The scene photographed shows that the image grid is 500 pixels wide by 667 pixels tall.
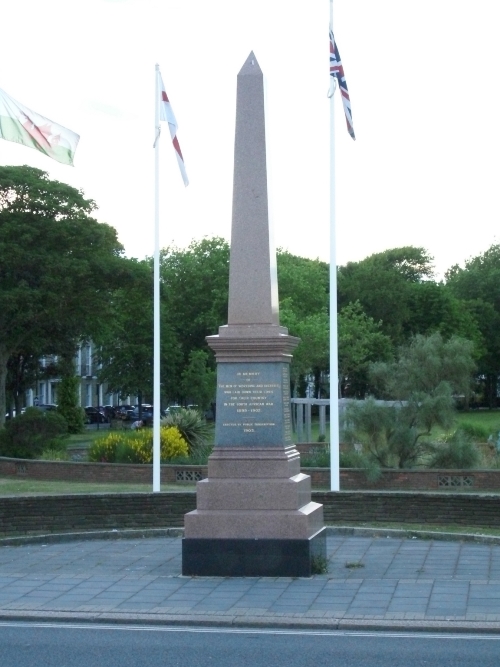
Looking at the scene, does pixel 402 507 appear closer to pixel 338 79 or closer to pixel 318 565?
pixel 318 565

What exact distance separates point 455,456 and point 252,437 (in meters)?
13.6

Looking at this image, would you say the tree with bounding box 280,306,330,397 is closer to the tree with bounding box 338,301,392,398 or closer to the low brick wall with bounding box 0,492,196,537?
the tree with bounding box 338,301,392,398

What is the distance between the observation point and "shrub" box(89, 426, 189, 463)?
29094mm

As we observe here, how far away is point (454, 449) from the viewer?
2578 cm

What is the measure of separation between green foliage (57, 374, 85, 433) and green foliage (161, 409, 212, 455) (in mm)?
29567

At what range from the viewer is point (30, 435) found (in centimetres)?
3397

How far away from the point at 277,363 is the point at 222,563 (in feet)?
8.15

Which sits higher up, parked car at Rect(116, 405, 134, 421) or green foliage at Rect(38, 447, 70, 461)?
parked car at Rect(116, 405, 134, 421)

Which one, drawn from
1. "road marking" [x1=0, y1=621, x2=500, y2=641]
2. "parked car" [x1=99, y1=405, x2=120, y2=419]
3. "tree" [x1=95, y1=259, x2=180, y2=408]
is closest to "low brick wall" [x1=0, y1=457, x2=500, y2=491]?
"road marking" [x1=0, y1=621, x2=500, y2=641]

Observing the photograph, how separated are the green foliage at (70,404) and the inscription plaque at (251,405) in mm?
47835

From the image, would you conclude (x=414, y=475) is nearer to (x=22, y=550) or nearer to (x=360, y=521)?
(x=360, y=521)

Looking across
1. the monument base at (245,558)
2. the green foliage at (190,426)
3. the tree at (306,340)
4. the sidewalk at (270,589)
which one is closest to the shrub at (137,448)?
the green foliage at (190,426)

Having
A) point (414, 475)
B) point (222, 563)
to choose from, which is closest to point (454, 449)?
point (414, 475)

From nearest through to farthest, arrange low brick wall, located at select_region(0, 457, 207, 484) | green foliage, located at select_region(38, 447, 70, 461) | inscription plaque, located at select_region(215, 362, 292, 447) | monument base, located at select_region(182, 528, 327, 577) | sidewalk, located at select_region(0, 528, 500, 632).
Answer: sidewalk, located at select_region(0, 528, 500, 632)
monument base, located at select_region(182, 528, 327, 577)
inscription plaque, located at select_region(215, 362, 292, 447)
low brick wall, located at select_region(0, 457, 207, 484)
green foliage, located at select_region(38, 447, 70, 461)
